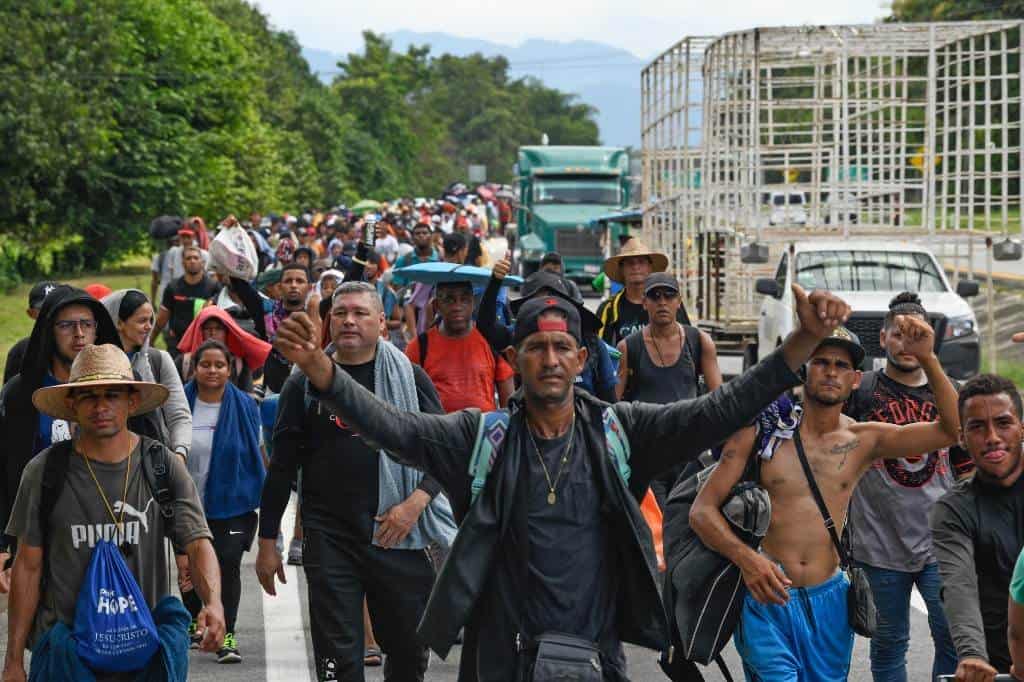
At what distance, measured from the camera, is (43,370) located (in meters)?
7.41

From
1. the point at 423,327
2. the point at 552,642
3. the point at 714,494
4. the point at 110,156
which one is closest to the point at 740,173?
the point at 423,327

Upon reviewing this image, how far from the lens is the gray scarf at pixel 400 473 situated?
7.09 metres

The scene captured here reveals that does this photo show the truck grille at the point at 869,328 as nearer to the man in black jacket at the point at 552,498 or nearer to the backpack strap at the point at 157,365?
the backpack strap at the point at 157,365

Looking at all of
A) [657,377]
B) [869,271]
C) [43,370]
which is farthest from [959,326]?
[43,370]

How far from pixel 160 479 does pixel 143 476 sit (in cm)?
5

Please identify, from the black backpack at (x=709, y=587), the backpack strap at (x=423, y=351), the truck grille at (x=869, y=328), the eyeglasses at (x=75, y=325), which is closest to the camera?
the black backpack at (x=709, y=587)

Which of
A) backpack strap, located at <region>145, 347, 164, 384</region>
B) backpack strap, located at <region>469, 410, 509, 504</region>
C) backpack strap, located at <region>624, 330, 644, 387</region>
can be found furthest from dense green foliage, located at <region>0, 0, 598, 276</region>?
backpack strap, located at <region>469, 410, 509, 504</region>

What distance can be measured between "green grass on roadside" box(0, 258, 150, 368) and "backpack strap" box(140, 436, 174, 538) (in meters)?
14.4

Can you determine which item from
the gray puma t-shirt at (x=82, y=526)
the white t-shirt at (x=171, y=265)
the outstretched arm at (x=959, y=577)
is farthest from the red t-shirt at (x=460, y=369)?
the white t-shirt at (x=171, y=265)

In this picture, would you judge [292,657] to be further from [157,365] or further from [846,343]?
[846,343]

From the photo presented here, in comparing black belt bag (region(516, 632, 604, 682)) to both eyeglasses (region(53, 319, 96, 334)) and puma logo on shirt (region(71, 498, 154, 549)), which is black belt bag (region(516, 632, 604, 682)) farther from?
eyeglasses (region(53, 319, 96, 334))

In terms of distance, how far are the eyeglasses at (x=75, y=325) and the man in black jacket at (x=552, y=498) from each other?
242 cm

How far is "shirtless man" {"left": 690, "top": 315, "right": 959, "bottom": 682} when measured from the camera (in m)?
6.18

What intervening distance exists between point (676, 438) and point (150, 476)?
182 cm
